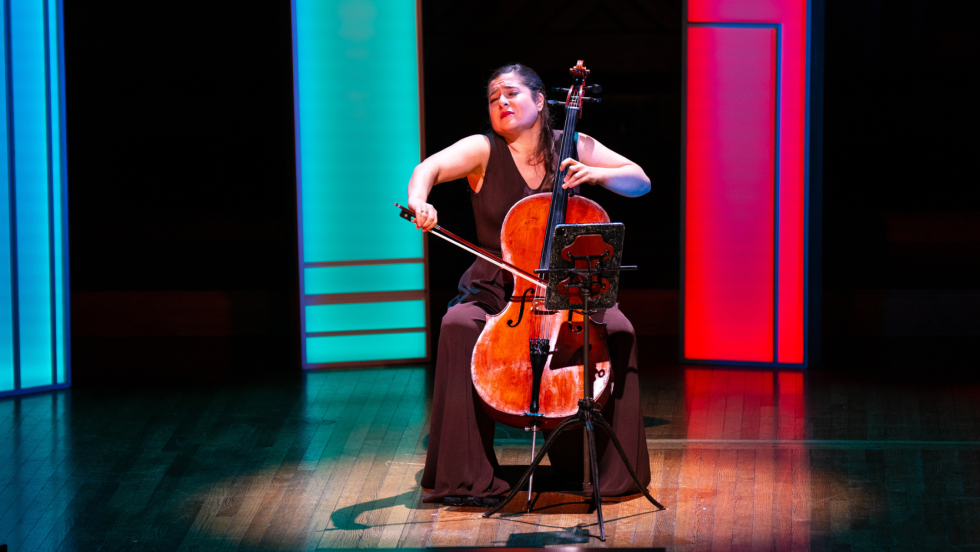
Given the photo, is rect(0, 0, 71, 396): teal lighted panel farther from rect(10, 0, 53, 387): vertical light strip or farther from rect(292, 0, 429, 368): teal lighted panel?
rect(292, 0, 429, 368): teal lighted panel

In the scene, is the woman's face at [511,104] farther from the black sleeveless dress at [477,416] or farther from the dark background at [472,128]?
the dark background at [472,128]

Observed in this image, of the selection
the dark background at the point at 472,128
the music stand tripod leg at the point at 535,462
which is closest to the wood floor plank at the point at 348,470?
the music stand tripod leg at the point at 535,462

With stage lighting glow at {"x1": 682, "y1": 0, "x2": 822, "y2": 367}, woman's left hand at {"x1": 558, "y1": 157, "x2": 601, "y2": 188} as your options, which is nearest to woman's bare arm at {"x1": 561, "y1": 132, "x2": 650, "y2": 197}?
woman's left hand at {"x1": 558, "y1": 157, "x2": 601, "y2": 188}

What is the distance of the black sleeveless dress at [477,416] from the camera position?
329cm

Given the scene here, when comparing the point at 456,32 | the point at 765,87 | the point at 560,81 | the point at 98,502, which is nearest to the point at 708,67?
the point at 765,87

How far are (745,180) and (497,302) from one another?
203 centimetres

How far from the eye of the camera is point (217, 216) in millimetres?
8172

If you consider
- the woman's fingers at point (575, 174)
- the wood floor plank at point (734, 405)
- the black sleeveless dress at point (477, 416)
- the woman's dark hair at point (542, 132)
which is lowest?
the wood floor plank at point (734, 405)

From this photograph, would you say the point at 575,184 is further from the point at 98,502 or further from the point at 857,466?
the point at 98,502

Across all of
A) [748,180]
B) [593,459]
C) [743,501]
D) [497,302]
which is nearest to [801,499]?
[743,501]

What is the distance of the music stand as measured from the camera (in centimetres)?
292

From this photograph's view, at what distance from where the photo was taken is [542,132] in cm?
348

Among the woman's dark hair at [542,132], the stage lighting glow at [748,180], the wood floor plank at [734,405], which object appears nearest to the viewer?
the woman's dark hair at [542,132]

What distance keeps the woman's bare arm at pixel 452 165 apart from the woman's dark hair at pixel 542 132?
0.52 ft
